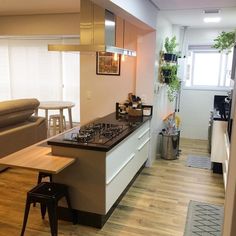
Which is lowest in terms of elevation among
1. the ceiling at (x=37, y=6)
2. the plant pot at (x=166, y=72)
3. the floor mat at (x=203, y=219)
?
the floor mat at (x=203, y=219)

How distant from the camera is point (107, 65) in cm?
477

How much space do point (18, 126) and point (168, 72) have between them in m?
2.69

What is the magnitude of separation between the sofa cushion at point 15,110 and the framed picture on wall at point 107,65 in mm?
1245

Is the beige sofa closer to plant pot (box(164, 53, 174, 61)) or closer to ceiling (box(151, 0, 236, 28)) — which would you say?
plant pot (box(164, 53, 174, 61))

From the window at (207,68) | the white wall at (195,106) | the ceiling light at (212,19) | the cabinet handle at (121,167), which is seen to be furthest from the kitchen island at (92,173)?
the window at (207,68)

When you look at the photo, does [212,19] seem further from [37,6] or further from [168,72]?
[37,6]

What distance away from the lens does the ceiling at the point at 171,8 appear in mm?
3756

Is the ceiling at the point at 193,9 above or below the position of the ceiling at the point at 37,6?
below

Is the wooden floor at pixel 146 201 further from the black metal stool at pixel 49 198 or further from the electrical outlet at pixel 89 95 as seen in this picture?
the electrical outlet at pixel 89 95

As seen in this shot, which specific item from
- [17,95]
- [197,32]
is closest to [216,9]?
[197,32]

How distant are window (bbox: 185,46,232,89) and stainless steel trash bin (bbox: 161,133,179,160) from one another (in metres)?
2.01

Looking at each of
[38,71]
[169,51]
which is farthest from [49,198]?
[38,71]

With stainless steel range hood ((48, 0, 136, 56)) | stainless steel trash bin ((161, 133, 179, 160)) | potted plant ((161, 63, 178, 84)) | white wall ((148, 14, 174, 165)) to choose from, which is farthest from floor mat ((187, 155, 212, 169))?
stainless steel range hood ((48, 0, 136, 56))

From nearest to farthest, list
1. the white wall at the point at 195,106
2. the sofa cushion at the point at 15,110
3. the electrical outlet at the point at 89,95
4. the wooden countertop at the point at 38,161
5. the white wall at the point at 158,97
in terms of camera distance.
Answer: the wooden countertop at the point at 38,161, the sofa cushion at the point at 15,110, the white wall at the point at 158,97, the electrical outlet at the point at 89,95, the white wall at the point at 195,106
